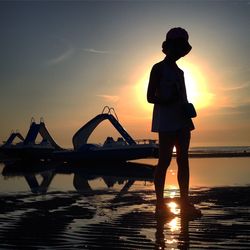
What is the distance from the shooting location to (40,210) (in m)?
6.66

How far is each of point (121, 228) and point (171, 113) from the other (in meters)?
1.81

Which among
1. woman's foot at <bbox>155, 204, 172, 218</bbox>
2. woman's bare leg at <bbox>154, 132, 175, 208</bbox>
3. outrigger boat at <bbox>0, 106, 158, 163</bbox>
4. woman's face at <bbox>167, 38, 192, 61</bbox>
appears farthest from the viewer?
outrigger boat at <bbox>0, 106, 158, 163</bbox>

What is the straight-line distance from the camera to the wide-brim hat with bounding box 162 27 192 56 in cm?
587

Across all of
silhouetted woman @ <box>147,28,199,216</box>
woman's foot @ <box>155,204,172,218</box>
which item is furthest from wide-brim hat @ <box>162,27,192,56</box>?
woman's foot @ <box>155,204,172,218</box>

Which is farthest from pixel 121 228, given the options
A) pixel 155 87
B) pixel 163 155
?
pixel 155 87

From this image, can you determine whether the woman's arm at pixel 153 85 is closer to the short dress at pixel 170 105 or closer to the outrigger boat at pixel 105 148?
the short dress at pixel 170 105

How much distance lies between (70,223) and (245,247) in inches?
83.1

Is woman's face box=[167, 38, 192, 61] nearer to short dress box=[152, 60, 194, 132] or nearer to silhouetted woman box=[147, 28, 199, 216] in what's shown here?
silhouetted woman box=[147, 28, 199, 216]

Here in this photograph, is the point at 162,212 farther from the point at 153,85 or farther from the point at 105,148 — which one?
the point at 105,148

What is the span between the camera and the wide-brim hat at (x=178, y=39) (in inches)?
231

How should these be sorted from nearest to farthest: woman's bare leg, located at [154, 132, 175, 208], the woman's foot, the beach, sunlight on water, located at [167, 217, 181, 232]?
1. the beach
2. sunlight on water, located at [167, 217, 181, 232]
3. the woman's foot
4. woman's bare leg, located at [154, 132, 175, 208]

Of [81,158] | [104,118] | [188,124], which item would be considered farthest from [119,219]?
[104,118]

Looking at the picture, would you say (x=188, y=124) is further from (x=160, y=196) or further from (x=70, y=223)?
(x=70, y=223)

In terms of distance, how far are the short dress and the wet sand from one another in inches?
44.4
